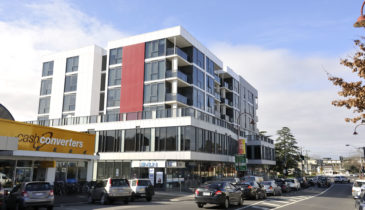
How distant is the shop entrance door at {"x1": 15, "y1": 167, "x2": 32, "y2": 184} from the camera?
22.7m

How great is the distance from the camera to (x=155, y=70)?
142ft

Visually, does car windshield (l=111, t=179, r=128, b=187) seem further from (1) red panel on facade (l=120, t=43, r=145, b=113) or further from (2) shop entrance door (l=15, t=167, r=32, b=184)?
(1) red panel on facade (l=120, t=43, r=145, b=113)

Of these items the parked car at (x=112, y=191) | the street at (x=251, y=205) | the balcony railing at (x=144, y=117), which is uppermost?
the balcony railing at (x=144, y=117)

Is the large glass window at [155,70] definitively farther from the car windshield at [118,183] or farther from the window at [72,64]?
the car windshield at [118,183]

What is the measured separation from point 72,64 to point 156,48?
53.7 feet

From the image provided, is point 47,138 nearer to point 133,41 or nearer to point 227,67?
point 133,41

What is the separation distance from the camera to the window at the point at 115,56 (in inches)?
1854

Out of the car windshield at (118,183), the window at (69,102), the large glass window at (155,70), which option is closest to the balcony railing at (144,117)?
the window at (69,102)

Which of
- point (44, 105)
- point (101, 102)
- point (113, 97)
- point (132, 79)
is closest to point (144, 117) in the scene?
point (132, 79)

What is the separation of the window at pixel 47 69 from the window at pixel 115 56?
12.5m

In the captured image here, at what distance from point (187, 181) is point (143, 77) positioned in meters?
16.0

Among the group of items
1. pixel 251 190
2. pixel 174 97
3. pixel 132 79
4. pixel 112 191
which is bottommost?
pixel 251 190

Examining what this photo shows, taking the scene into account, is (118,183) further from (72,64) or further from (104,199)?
(72,64)

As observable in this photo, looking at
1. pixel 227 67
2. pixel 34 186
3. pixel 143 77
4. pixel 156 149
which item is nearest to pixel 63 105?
pixel 143 77
